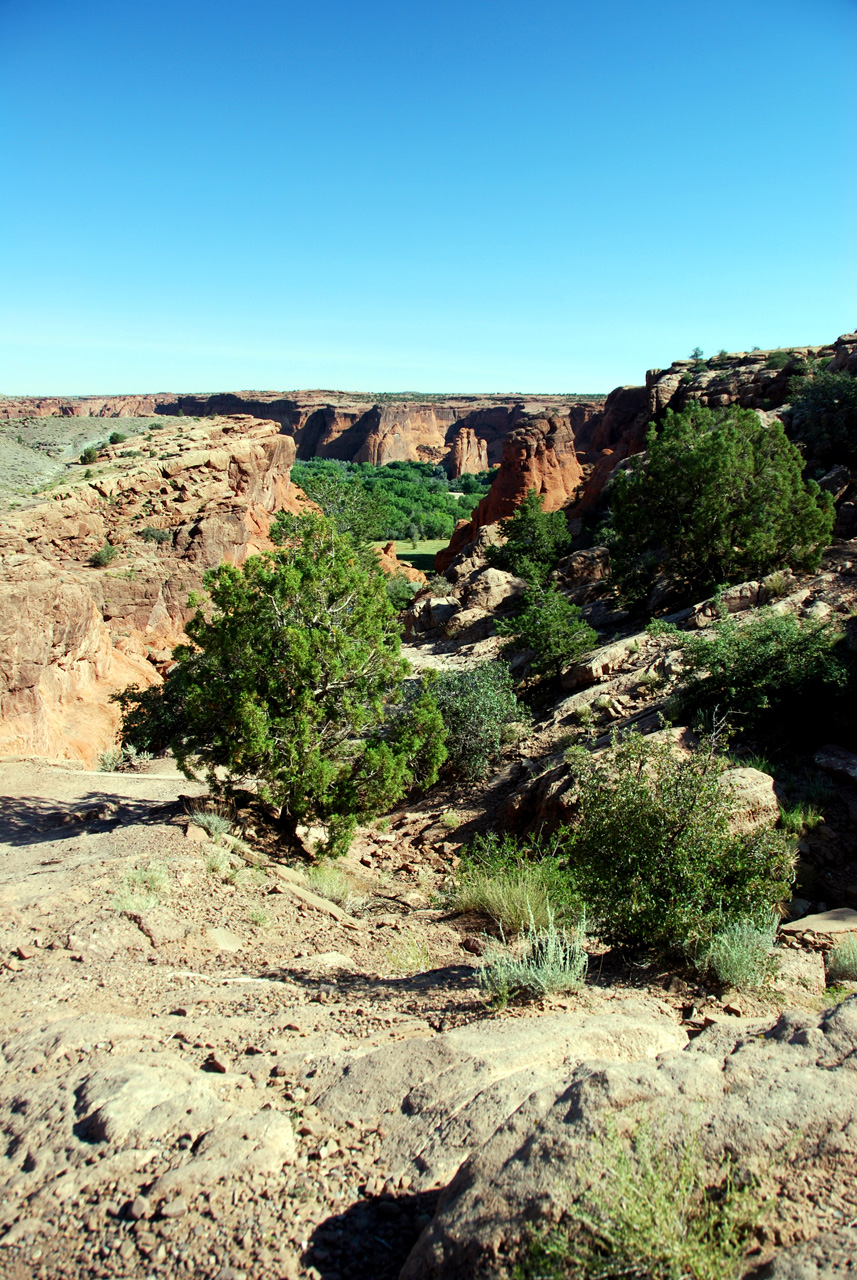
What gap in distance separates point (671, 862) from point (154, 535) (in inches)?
972

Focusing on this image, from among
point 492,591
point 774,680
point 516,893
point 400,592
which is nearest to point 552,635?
point 774,680

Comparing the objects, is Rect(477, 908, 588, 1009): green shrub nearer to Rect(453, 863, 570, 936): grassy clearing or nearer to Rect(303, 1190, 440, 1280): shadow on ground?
Rect(453, 863, 570, 936): grassy clearing

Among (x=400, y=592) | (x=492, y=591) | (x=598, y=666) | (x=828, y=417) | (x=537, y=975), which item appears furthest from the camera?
(x=400, y=592)

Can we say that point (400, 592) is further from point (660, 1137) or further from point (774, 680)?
point (660, 1137)

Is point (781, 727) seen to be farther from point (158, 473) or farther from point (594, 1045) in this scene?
point (158, 473)

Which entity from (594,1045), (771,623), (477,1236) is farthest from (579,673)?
(477,1236)

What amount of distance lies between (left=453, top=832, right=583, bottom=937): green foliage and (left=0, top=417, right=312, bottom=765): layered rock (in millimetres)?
10263

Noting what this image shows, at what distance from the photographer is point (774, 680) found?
8883 millimetres

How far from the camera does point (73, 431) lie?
37.3m

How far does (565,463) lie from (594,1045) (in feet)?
136

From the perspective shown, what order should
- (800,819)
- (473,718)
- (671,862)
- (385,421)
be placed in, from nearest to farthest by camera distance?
(671,862), (800,819), (473,718), (385,421)

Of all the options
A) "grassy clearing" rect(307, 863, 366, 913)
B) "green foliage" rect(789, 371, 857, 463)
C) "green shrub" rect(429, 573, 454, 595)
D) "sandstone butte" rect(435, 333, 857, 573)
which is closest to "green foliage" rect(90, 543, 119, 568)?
"green shrub" rect(429, 573, 454, 595)

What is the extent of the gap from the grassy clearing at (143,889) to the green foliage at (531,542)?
75.8ft

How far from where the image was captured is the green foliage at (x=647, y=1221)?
1772mm
